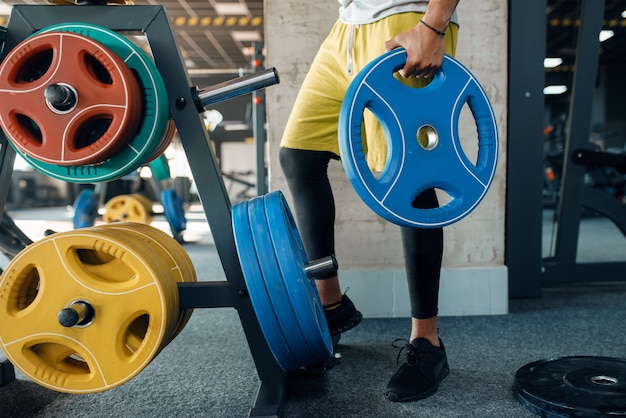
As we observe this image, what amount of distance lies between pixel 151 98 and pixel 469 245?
1.09 metres

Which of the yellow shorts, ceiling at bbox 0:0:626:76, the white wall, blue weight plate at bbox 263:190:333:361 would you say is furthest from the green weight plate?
ceiling at bbox 0:0:626:76

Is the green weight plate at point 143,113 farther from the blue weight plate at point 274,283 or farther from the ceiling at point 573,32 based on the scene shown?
the ceiling at point 573,32

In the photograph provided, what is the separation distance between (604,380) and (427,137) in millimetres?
528

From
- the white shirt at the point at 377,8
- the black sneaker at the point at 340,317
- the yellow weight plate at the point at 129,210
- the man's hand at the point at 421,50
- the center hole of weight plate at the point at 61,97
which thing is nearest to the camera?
the center hole of weight plate at the point at 61,97

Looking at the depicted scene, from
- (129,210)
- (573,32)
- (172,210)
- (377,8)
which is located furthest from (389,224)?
(129,210)

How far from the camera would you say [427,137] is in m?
0.86

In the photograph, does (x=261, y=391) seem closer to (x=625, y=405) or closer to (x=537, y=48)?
(x=625, y=405)

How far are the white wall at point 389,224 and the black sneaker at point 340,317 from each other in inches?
16.3

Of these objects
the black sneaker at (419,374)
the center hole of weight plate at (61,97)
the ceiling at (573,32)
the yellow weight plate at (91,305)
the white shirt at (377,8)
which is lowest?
the black sneaker at (419,374)

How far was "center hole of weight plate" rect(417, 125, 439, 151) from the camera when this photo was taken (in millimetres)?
828

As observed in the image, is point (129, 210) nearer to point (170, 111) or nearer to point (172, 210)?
point (172, 210)

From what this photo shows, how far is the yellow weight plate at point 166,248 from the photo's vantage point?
0.87 meters

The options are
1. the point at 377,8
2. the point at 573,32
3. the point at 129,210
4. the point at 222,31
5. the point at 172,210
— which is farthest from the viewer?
the point at 222,31

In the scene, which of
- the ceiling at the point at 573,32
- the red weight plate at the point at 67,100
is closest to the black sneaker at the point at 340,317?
the red weight plate at the point at 67,100
